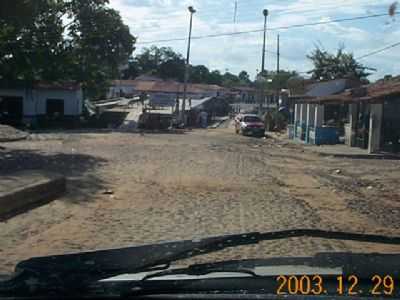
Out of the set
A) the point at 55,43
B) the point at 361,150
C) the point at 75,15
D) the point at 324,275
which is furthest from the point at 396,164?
the point at 75,15

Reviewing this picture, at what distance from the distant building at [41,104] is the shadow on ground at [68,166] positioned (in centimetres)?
2396

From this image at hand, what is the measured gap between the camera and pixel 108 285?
2996 millimetres

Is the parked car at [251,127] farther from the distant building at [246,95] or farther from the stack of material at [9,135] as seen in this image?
the distant building at [246,95]

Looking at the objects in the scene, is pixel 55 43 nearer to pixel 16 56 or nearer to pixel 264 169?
pixel 16 56

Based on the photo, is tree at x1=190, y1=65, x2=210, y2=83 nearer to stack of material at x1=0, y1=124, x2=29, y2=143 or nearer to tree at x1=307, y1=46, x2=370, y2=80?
tree at x1=307, y1=46, x2=370, y2=80

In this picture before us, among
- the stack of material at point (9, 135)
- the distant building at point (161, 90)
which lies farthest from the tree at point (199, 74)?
the stack of material at point (9, 135)

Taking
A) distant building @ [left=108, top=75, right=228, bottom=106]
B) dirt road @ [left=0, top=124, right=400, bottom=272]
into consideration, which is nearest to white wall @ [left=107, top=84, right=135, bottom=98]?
distant building @ [left=108, top=75, right=228, bottom=106]

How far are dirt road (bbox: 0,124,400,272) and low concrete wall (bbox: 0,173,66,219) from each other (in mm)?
252

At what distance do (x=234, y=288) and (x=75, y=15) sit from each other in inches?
1775

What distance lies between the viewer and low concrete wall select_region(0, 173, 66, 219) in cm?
1154

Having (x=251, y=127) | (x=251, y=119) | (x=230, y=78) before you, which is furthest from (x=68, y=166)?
(x=230, y=78)
